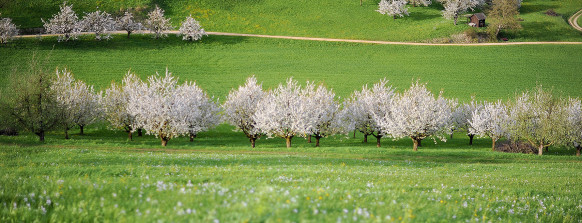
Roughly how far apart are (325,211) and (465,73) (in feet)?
282

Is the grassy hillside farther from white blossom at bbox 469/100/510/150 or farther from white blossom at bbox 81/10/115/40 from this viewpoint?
white blossom at bbox 469/100/510/150

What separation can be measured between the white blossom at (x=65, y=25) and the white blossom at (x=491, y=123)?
283 feet

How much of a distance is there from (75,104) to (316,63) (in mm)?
54438

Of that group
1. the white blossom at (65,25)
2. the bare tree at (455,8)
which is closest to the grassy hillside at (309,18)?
the bare tree at (455,8)

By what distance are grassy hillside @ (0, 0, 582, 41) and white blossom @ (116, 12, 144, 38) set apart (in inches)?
368

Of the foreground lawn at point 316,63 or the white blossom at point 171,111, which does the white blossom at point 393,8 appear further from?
the white blossom at point 171,111

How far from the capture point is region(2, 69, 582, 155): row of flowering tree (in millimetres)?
47219

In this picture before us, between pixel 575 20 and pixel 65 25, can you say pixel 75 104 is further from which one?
pixel 575 20

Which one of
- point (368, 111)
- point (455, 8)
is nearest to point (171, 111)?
point (368, 111)

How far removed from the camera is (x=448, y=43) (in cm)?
10381

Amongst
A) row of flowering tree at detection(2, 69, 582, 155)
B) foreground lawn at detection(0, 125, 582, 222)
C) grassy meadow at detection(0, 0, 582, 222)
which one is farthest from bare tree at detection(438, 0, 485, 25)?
foreground lawn at detection(0, 125, 582, 222)

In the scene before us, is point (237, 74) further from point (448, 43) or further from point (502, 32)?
point (502, 32)

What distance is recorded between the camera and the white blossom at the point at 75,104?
46.5m

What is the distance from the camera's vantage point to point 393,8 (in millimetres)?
120062
